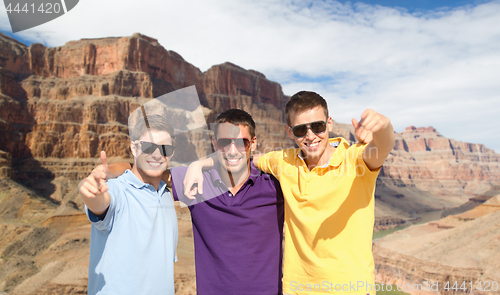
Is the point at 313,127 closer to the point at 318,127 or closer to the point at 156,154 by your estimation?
the point at 318,127

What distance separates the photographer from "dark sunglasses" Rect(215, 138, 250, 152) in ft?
10.5

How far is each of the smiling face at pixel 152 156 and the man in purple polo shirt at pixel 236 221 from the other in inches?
16.6

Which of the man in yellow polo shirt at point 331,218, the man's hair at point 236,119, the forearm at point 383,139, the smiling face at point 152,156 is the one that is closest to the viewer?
the forearm at point 383,139

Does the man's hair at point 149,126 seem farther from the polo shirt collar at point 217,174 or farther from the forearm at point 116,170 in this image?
the polo shirt collar at point 217,174

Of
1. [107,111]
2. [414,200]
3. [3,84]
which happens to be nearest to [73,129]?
[107,111]

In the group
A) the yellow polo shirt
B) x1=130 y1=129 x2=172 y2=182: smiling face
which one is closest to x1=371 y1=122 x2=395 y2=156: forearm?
the yellow polo shirt

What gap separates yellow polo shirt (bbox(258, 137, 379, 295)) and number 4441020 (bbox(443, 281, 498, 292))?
21088 mm

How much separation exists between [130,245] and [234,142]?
1422 millimetres

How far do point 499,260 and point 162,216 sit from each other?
25538 mm

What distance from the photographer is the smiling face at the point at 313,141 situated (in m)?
2.83

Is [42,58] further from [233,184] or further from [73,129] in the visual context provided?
[233,184]

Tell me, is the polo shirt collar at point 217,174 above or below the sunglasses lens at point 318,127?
below

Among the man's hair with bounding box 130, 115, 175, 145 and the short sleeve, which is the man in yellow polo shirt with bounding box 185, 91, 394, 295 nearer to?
the short sleeve

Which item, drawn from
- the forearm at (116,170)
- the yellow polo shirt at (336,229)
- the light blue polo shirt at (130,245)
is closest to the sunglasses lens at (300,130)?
the yellow polo shirt at (336,229)
